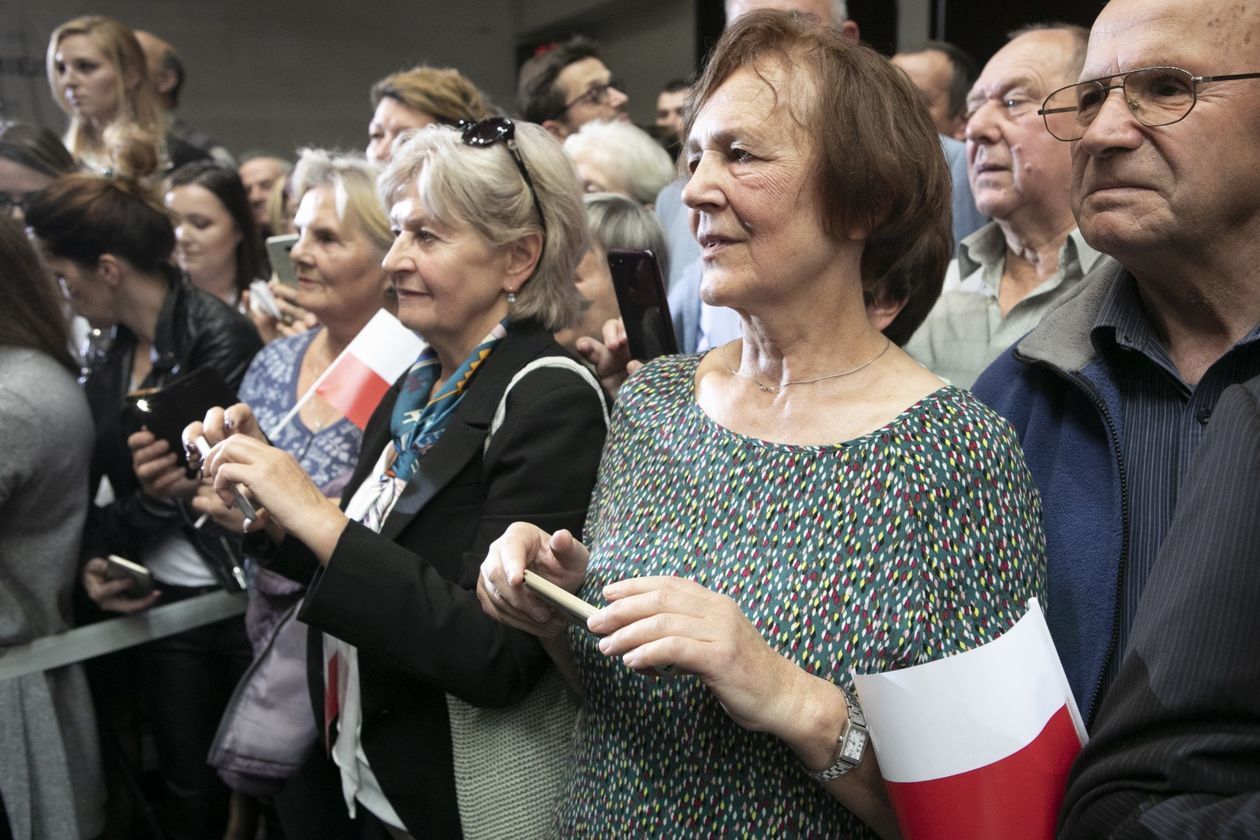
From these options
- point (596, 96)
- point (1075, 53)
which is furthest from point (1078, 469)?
point (596, 96)

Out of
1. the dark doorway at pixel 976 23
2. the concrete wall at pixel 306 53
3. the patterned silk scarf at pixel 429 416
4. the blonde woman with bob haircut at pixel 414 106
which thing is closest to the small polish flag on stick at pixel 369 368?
the patterned silk scarf at pixel 429 416

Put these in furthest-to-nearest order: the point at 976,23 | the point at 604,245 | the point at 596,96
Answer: the point at 976,23 → the point at 596,96 → the point at 604,245

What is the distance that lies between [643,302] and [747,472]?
0.64 m

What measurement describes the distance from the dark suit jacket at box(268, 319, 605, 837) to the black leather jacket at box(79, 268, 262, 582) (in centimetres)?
111

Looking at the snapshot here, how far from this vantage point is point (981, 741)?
3.42 feet

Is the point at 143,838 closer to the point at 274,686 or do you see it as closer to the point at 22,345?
the point at 274,686

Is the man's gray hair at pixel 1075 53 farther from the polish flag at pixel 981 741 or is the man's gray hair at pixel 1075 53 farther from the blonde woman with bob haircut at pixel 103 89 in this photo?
the blonde woman with bob haircut at pixel 103 89

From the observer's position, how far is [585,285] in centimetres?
259

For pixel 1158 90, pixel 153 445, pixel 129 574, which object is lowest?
→ pixel 129 574

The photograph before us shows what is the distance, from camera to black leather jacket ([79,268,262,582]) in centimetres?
269

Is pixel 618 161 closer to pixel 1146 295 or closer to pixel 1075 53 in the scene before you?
pixel 1075 53

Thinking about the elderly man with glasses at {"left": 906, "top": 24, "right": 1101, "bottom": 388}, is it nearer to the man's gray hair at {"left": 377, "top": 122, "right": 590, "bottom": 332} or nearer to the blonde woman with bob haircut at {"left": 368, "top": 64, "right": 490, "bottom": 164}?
the man's gray hair at {"left": 377, "top": 122, "right": 590, "bottom": 332}

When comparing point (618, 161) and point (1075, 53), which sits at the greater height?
point (1075, 53)

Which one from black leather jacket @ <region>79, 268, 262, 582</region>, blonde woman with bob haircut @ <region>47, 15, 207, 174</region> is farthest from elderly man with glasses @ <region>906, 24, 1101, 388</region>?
blonde woman with bob haircut @ <region>47, 15, 207, 174</region>
